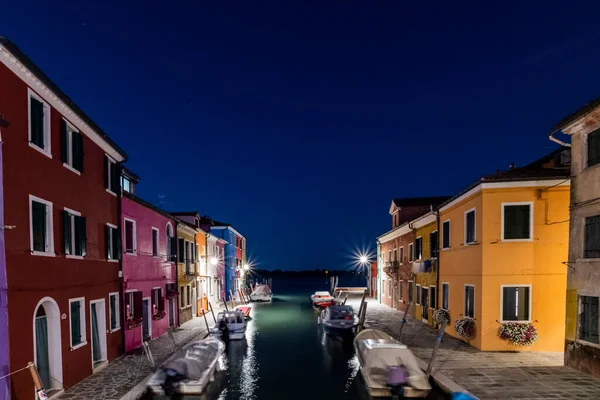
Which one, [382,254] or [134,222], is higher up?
[134,222]

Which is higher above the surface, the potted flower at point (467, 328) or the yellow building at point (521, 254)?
the yellow building at point (521, 254)

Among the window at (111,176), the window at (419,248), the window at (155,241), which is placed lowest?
the window at (419,248)

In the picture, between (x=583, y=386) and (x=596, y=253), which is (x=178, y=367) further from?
(x=596, y=253)

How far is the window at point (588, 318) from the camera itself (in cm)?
1132

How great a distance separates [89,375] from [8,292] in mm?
5102

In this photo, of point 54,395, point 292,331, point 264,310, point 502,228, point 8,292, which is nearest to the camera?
point 8,292

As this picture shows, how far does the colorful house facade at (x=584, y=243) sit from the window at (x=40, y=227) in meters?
15.9

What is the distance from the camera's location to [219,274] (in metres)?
37.1

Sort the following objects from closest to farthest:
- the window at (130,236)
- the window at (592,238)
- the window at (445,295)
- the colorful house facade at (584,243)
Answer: the colorful house facade at (584,243) < the window at (592,238) < the window at (130,236) < the window at (445,295)

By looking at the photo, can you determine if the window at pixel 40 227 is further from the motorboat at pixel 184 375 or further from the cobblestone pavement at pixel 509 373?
the cobblestone pavement at pixel 509 373

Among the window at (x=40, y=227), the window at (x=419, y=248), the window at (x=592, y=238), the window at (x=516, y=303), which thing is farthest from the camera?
the window at (x=419, y=248)

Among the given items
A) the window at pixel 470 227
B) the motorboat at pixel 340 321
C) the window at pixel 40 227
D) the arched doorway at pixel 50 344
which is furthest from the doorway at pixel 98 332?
the window at pixel 470 227

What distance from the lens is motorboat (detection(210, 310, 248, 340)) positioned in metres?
20.8

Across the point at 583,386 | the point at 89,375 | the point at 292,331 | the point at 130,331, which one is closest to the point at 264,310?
the point at 292,331
